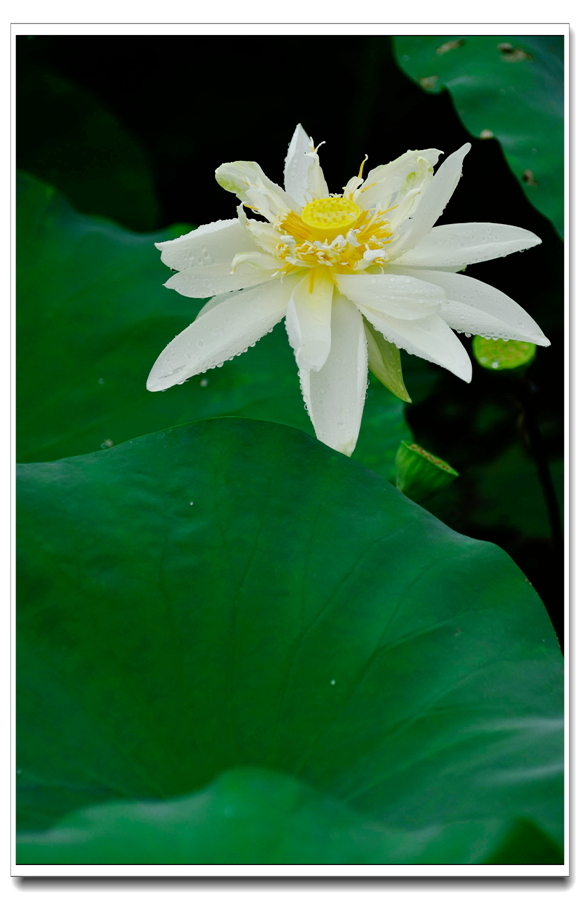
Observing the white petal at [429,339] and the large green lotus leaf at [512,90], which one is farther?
the large green lotus leaf at [512,90]


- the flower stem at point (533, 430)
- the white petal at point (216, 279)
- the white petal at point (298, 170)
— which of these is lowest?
the flower stem at point (533, 430)

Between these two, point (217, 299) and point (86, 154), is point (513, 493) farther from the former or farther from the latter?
point (86, 154)

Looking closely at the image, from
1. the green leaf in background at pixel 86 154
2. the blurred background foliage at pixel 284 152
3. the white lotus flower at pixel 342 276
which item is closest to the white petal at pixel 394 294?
the white lotus flower at pixel 342 276

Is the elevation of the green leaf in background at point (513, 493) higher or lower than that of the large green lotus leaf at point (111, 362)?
lower

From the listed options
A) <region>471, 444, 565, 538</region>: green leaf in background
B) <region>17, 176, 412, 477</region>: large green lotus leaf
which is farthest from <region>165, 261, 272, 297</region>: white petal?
<region>471, 444, 565, 538</region>: green leaf in background

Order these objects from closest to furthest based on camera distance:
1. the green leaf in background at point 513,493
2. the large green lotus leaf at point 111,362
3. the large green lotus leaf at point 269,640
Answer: the large green lotus leaf at point 269,640
the large green lotus leaf at point 111,362
the green leaf in background at point 513,493

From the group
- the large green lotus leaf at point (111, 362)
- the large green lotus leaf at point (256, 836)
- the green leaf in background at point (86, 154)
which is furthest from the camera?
the green leaf in background at point (86, 154)

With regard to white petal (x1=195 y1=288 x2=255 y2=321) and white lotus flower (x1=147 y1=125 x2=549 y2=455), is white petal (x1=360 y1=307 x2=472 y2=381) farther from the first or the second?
white petal (x1=195 y1=288 x2=255 y2=321)

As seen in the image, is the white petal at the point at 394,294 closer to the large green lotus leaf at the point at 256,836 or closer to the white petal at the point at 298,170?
the white petal at the point at 298,170
